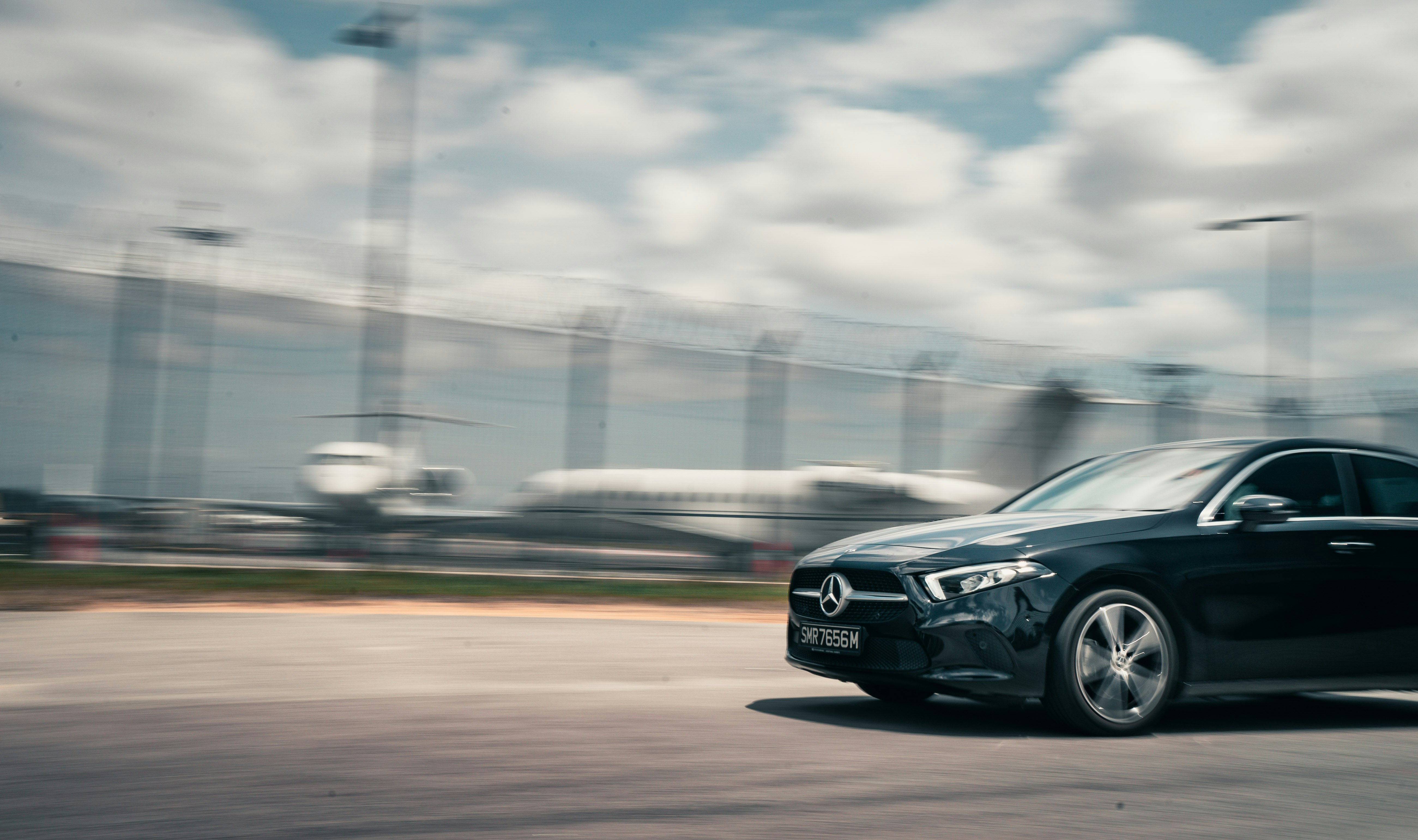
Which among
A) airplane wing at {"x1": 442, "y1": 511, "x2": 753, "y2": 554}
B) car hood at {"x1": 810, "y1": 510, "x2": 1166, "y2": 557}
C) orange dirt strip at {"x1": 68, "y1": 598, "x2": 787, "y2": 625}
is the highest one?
car hood at {"x1": 810, "y1": 510, "x2": 1166, "y2": 557}

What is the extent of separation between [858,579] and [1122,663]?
4.25ft

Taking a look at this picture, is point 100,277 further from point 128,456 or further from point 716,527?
point 716,527

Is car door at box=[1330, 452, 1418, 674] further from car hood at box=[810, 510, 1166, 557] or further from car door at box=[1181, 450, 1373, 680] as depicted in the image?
car hood at box=[810, 510, 1166, 557]

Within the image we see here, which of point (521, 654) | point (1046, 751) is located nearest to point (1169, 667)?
point (1046, 751)

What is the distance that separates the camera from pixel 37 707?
6.73 metres

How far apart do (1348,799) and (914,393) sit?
57.3ft

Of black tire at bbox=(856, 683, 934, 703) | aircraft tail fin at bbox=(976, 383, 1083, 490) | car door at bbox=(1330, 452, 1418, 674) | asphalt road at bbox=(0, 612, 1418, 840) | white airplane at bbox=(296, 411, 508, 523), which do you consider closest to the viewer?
asphalt road at bbox=(0, 612, 1418, 840)

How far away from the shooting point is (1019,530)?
627 cm

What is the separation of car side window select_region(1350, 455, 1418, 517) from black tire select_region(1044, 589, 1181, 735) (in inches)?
61.9

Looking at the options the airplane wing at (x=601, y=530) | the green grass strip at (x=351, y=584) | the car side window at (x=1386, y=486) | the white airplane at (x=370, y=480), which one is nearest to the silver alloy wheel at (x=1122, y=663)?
the car side window at (x=1386, y=486)

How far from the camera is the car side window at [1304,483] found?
6664 mm

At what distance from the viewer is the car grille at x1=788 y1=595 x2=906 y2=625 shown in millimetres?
6164

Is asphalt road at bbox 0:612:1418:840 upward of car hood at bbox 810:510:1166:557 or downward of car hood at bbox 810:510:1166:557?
downward

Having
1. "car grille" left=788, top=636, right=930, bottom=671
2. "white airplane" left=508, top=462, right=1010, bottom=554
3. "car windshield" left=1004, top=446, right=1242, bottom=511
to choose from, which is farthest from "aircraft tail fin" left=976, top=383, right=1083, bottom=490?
"car grille" left=788, top=636, right=930, bottom=671
